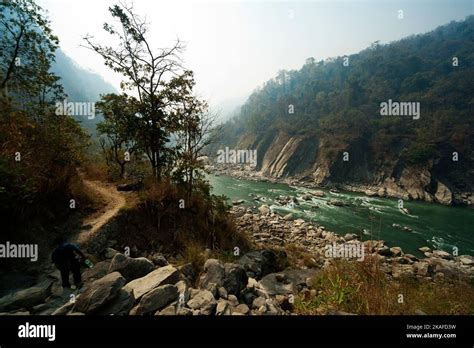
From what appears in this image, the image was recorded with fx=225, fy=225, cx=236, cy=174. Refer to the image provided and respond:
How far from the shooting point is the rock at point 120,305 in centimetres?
336

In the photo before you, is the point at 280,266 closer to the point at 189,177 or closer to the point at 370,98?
the point at 189,177

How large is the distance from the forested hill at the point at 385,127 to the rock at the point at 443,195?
0.12 metres

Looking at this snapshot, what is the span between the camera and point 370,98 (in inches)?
2243

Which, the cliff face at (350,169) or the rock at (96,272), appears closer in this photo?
the rock at (96,272)

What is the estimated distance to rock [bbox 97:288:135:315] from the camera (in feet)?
11.0

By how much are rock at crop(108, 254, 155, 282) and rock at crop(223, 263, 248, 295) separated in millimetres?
1727

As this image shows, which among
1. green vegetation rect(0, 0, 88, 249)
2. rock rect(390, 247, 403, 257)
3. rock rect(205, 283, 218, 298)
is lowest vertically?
rock rect(390, 247, 403, 257)

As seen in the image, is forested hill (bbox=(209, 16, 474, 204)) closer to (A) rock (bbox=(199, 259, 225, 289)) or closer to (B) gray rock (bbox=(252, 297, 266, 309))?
(A) rock (bbox=(199, 259, 225, 289))

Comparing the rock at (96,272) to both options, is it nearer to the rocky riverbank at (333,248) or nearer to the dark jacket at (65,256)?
the dark jacket at (65,256)

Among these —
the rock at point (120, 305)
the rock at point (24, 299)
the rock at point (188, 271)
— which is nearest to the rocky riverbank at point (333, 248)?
the rock at point (188, 271)

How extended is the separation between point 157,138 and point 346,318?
969 cm

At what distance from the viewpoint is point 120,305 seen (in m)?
3.42

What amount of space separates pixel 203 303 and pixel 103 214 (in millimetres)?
6053

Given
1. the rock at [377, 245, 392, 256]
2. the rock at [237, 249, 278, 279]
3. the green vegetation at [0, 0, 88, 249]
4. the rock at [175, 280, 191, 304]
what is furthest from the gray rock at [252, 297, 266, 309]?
the rock at [377, 245, 392, 256]
